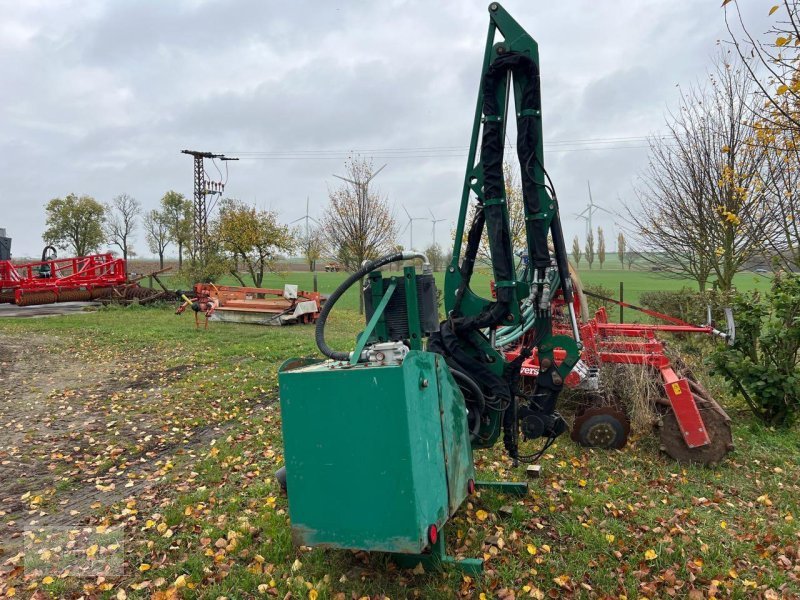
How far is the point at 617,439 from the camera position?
5793 mm

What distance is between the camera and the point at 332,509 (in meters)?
3.04

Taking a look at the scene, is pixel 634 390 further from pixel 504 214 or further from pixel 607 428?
pixel 504 214

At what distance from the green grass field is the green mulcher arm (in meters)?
0.83

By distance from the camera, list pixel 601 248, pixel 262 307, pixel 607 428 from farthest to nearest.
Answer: pixel 601 248
pixel 262 307
pixel 607 428

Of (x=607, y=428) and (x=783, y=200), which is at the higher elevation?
(x=783, y=200)

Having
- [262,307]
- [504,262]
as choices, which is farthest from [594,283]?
[504,262]

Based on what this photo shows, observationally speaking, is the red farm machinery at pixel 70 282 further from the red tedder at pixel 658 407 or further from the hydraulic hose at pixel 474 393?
the hydraulic hose at pixel 474 393

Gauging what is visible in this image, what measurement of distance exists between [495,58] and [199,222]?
34.4 metres

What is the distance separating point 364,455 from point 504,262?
5.86 ft

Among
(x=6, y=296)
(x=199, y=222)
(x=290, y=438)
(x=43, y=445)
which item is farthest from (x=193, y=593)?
(x=199, y=222)

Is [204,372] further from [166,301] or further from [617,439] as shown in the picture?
[166,301]

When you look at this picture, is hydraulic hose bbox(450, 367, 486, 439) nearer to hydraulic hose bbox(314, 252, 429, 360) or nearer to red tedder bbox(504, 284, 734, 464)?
red tedder bbox(504, 284, 734, 464)

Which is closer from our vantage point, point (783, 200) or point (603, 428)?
point (603, 428)

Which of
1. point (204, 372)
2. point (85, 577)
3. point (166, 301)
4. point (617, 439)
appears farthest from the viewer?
point (166, 301)
